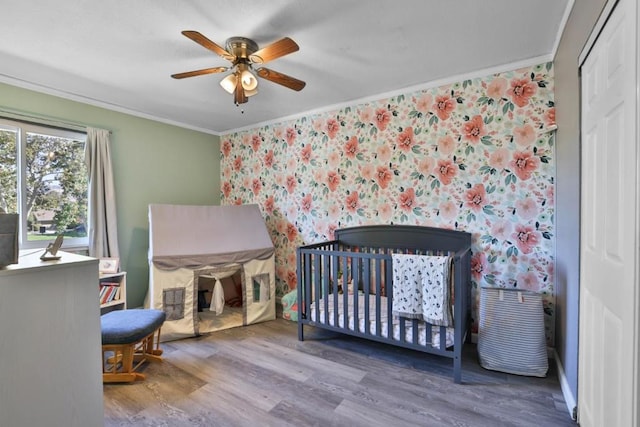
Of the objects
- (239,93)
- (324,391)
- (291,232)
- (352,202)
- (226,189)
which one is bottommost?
(324,391)

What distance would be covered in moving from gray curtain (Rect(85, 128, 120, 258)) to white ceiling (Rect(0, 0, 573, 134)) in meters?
0.46

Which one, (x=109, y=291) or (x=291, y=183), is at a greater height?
(x=291, y=183)

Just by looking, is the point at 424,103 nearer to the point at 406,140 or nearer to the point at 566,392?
the point at 406,140

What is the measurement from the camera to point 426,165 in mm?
2691

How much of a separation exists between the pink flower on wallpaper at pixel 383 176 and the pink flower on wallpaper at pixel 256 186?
5.35 feet

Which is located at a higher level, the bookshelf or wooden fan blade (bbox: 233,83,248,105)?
wooden fan blade (bbox: 233,83,248,105)

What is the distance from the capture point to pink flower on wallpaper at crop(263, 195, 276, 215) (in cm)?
372

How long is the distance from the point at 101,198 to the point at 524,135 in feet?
12.7

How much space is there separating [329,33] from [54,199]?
2895 mm

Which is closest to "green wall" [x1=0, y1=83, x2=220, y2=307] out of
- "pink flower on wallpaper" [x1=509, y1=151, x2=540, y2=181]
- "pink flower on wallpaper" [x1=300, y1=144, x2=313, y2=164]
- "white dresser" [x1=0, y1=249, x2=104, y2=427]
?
"pink flower on wallpaper" [x1=300, y1=144, x2=313, y2=164]

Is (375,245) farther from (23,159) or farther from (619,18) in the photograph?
(23,159)

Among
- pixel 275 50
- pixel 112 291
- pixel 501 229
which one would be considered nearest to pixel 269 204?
pixel 112 291

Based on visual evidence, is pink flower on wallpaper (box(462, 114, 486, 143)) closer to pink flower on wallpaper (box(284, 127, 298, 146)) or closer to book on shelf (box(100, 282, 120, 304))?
pink flower on wallpaper (box(284, 127, 298, 146))

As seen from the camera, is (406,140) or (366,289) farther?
(406,140)
